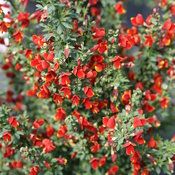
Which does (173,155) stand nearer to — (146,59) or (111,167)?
(111,167)

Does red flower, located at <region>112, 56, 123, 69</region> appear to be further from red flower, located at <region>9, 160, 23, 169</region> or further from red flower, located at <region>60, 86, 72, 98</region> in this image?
red flower, located at <region>9, 160, 23, 169</region>

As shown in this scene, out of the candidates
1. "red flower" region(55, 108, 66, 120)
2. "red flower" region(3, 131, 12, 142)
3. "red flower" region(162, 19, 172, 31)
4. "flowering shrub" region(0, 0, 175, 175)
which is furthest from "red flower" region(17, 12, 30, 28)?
"red flower" region(162, 19, 172, 31)

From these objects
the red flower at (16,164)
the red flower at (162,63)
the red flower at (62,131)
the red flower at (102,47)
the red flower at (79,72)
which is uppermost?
the red flower at (162,63)

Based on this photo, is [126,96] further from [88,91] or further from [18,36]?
[18,36]

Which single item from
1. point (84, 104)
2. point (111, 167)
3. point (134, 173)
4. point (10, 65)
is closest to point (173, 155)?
point (134, 173)

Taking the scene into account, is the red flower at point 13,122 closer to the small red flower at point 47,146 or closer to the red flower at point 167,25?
the small red flower at point 47,146

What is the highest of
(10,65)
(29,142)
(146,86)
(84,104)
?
(10,65)

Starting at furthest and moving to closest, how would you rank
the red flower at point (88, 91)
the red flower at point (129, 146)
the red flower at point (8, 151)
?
the red flower at point (8, 151)
the red flower at point (88, 91)
the red flower at point (129, 146)

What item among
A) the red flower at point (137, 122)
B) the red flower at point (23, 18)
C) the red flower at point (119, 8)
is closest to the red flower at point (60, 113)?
the red flower at point (137, 122)
